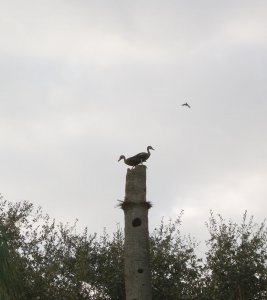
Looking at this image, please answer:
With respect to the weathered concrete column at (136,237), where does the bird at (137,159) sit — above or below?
above

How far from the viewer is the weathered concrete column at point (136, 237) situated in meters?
12.8

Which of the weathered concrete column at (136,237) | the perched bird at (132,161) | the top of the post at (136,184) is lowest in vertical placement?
the weathered concrete column at (136,237)

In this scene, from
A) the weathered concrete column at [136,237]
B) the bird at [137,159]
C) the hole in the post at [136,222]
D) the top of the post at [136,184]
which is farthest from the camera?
the bird at [137,159]

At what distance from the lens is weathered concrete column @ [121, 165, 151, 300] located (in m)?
12.8

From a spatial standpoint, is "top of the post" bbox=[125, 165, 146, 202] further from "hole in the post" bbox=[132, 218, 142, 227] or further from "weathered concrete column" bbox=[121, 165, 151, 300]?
"hole in the post" bbox=[132, 218, 142, 227]

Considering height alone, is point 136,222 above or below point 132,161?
below

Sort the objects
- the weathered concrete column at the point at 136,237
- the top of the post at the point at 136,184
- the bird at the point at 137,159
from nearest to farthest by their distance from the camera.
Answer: the weathered concrete column at the point at 136,237 < the top of the post at the point at 136,184 < the bird at the point at 137,159

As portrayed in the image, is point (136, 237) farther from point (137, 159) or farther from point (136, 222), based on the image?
point (137, 159)

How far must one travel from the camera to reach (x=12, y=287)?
6.04 metres

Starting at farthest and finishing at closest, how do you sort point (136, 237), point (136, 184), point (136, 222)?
point (136, 184), point (136, 222), point (136, 237)

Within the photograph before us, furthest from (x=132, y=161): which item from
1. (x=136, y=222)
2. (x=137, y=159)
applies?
(x=136, y=222)

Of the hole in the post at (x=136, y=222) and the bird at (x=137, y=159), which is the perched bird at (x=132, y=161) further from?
the hole in the post at (x=136, y=222)

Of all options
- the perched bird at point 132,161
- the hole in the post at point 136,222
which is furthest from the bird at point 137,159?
the hole in the post at point 136,222

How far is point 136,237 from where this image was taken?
43.9 feet
